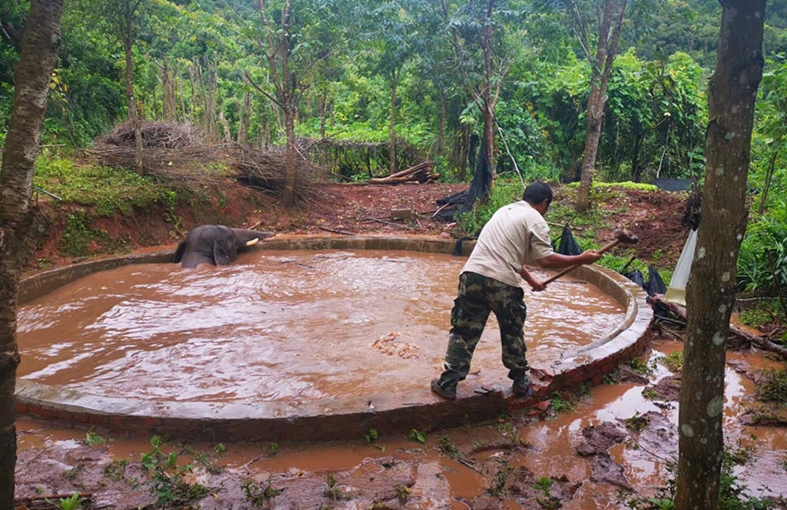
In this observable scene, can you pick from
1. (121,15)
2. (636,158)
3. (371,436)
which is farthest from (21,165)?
(636,158)

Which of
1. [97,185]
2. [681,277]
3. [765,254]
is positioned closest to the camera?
[681,277]

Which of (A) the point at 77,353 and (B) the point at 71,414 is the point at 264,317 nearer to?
(A) the point at 77,353

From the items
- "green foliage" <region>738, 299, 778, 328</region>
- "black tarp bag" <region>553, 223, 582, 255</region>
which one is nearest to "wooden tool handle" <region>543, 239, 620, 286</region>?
"green foliage" <region>738, 299, 778, 328</region>

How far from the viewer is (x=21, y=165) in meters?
2.00

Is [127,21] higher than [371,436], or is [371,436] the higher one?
[127,21]

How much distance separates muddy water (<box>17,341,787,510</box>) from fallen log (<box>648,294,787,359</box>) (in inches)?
48.3

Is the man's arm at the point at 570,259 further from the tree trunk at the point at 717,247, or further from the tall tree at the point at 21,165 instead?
the tall tree at the point at 21,165

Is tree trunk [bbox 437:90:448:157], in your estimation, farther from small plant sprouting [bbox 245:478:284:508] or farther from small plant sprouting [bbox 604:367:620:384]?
small plant sprouting [bbox 245:478:284:508]

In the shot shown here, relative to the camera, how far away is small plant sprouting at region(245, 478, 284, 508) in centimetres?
275

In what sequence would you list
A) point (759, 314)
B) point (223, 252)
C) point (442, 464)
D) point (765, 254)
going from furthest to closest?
1. point (223, 252)
2. point (765, 254)
3. point (759, 314)
4. point (442, 464)

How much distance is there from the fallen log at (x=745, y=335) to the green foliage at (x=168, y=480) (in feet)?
13.3

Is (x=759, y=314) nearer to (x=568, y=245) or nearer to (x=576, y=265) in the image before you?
(x=568, y=245)

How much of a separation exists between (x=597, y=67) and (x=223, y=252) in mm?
7123

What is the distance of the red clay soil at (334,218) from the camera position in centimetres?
847
